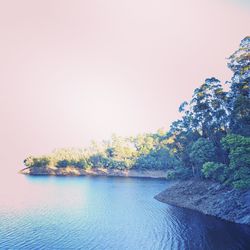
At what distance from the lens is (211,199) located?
133 ft

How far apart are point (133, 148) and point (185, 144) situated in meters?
81.4

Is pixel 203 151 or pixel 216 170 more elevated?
pixel 203 151

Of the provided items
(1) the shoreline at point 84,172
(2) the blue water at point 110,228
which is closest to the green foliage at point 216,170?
(2) the blue water at point 110,228

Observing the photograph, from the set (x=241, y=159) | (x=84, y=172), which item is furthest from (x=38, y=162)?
(x=241, y=159)

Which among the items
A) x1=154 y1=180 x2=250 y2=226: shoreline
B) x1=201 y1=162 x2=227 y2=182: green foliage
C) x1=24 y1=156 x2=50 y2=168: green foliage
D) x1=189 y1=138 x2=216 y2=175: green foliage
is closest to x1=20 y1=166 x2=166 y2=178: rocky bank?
x1=24 y1=156 x2=50 y2=168: green foliage

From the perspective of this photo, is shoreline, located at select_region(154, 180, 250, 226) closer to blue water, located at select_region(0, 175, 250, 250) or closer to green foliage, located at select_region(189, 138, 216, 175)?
blue water, located at select_region(0, 175, 250, 250)

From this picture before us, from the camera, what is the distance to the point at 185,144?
200 ft

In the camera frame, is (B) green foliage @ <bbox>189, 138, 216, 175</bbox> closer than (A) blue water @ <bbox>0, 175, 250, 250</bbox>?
No

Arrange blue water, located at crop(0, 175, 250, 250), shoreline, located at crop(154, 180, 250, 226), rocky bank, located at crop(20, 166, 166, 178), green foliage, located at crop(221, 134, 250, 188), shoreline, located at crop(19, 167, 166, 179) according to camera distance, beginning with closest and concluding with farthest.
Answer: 1. blue water, located at crop(0, 175, 250, 250)
2. green foliage, located at crop(221, 134, 250, 188)
3. shoreline, located at crop(154, 180, 250, 226)
4. shoreline, located at crop(19, 167, 166, 179)
5. rocky bank, located at crop(20, 166, 166, 178)

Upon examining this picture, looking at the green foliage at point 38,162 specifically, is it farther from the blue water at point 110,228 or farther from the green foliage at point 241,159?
the green foliage at point 241,159

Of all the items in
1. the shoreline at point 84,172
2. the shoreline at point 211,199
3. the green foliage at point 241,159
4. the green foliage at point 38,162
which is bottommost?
the shoreline at point 84,172

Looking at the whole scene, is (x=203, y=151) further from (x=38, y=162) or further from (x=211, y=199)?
(x=38, y=162)

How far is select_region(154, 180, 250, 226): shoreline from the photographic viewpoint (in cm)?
3338

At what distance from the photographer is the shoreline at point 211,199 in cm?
3338
